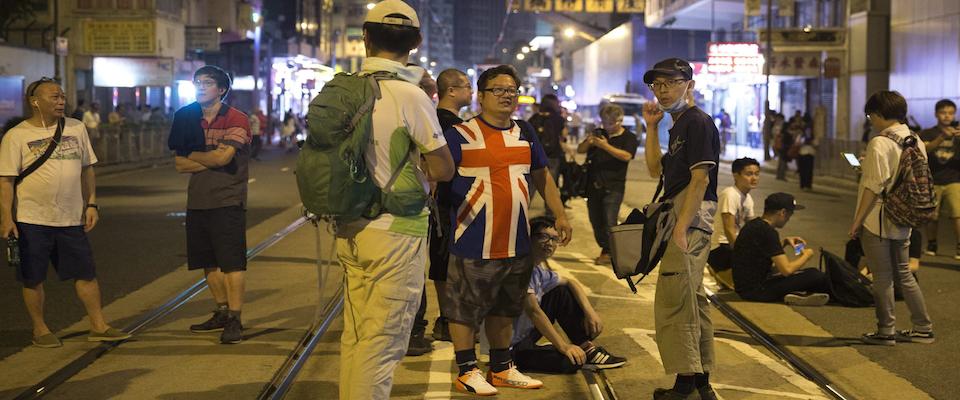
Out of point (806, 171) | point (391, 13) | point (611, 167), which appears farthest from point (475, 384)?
point (806, 171)

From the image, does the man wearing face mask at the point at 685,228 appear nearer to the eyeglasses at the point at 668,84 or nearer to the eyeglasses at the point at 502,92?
the eyeglasses at the point at 668,84

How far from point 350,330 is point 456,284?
1.60 metres

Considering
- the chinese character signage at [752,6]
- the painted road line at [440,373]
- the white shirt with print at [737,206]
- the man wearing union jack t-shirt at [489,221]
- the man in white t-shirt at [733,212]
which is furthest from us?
the chinese character signage at [752,6]

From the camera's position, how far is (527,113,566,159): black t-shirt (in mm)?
A: 16203

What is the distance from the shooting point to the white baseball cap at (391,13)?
4965 millimetres

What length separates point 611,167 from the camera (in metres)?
12.7

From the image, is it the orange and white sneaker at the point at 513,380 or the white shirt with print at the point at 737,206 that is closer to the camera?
the orange and white sneaker at the point at 513,380

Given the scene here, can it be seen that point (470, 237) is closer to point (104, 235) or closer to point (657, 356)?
point (657, 356)

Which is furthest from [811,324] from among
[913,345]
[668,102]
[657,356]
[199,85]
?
[199,85]

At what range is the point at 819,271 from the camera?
34.1 feet

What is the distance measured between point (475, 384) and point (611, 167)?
6.21 meters

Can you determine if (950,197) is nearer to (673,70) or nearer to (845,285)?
(845,285)

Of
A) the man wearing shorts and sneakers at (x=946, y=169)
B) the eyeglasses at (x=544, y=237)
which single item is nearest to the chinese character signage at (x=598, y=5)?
the man wearing shorts and sneakers at (x=946, y=169)

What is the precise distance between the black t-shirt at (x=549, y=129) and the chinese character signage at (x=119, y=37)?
29220 millimetres
